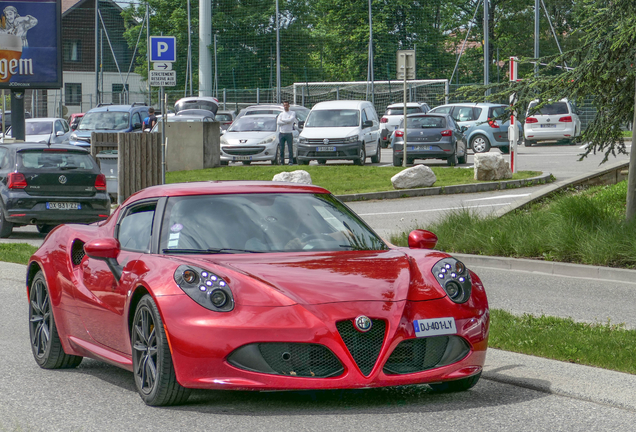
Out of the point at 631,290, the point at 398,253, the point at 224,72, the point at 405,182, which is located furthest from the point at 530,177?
the point at 224,72

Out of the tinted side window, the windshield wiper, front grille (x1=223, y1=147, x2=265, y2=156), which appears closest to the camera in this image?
the windshield wiper

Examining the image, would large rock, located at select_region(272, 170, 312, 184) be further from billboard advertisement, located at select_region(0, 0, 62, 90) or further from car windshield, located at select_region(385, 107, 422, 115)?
car windshield, located at select_region(385, 107, 422, 115)

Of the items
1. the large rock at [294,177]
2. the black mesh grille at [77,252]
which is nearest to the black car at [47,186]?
the large rock at [294,177]

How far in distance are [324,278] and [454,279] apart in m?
0.75

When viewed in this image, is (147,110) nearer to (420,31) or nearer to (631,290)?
(631,290)

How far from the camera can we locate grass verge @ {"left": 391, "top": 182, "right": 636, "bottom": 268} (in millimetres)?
11758

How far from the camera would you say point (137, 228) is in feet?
20.8

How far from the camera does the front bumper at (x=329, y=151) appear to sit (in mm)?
28781

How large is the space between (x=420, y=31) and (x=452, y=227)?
178ft

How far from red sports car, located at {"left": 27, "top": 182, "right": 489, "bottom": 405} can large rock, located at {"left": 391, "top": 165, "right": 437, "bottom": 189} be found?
1581 cm

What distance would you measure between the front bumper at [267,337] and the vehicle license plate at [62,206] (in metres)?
12.3

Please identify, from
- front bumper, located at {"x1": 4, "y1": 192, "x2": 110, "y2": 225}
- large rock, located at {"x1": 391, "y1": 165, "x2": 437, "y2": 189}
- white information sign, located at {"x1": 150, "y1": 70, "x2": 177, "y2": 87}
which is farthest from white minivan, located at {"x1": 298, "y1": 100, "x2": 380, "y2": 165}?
front bumper, located at {"x1": 4, "y1": 192, "x2": 110, "y2": 225}

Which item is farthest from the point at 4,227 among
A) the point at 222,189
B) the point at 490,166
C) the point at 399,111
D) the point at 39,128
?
the point at 399,111

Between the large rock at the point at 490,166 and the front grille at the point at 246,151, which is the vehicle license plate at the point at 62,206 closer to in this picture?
the large rock at the point at 490,166
